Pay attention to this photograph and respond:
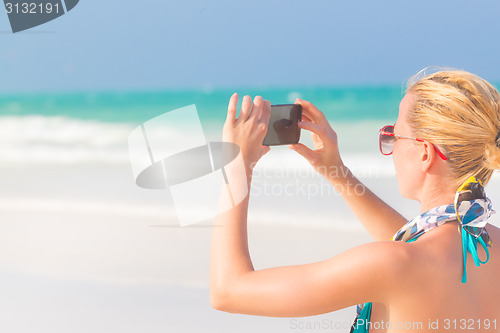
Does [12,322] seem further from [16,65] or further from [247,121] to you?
[16,65]

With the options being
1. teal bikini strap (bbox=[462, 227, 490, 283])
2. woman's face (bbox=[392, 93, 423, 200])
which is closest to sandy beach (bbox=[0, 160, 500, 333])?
woman's face (bbox=[392, 93, 423, 200])

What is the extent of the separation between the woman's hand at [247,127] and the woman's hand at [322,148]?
12.9 inches

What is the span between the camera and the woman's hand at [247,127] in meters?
1.27

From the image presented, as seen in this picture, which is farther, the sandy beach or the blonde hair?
the sandy beach

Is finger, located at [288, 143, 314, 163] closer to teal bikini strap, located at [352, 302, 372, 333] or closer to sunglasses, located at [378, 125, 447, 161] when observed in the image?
sunglasses, located at [378, 125, 447, 161]

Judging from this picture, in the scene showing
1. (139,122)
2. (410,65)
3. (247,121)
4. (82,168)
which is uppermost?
(247,121)

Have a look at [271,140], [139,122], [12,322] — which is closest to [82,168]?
[12,322]

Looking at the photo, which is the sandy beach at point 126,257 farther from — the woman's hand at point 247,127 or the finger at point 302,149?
the woman's hand at point 247,127

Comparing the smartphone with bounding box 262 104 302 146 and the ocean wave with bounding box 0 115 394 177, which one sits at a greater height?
the smartphone with bounding box 262 104 302 146

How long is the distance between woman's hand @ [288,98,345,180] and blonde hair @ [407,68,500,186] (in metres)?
0.33

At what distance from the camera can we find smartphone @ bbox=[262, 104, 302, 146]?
1.55 m

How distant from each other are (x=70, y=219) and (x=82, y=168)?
2.50 m

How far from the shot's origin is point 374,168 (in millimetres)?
6715

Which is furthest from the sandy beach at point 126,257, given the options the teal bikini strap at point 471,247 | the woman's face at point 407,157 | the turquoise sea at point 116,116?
the turquoise sea at point 116,116
